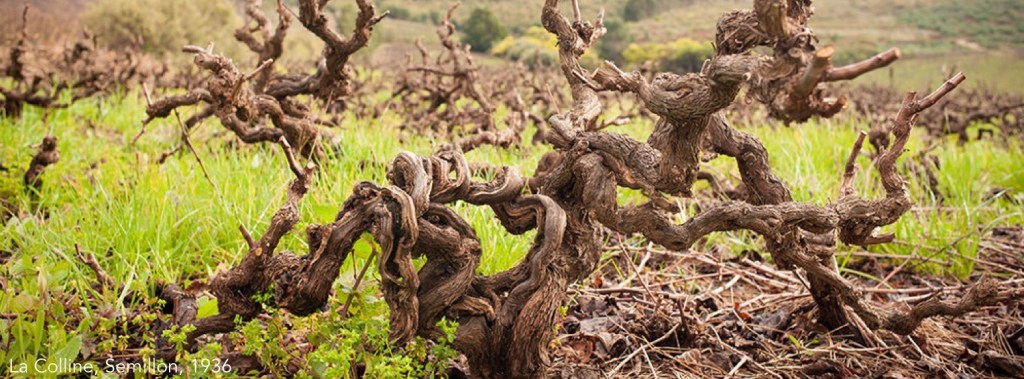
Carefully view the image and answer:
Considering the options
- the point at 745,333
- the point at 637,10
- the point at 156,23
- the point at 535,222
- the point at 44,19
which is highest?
the point at 44,19

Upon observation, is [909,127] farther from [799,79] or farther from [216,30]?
[216,30]

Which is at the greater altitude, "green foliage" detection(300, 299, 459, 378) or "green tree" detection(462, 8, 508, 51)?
"green tree" detection(462, 8, 508, 51)

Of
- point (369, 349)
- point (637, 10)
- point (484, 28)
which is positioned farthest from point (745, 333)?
point (637, 10)

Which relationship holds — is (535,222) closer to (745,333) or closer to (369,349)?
(369,349)

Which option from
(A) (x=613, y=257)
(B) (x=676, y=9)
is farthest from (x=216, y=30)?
(A) (x=613, y=257)

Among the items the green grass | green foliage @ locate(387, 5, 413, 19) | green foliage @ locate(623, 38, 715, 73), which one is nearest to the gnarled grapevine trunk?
the green grass

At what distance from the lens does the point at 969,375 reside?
2066mm

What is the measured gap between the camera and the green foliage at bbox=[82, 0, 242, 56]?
43.5ft

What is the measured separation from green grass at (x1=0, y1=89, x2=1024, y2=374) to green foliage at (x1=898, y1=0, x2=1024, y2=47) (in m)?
14.8

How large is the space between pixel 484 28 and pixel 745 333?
9736 mm

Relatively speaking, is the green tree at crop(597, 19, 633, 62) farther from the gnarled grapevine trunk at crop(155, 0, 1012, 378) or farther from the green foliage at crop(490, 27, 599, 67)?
the gnarled grapevine trunk at crop(155, 0, 1012, 378)

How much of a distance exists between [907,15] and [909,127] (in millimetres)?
19450

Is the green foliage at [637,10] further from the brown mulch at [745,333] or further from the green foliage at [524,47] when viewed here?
the brown mulch at [745,333]

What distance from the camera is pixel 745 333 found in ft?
7.87
